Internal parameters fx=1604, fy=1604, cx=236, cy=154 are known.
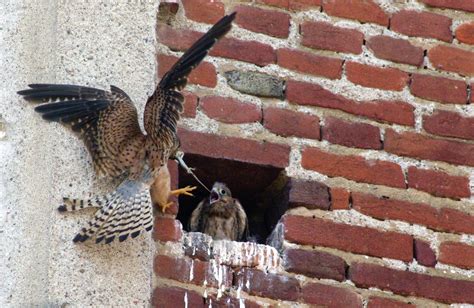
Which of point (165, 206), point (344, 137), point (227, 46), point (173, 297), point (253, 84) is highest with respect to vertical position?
point (227, 46)

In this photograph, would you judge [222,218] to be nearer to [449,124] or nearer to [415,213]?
[415,213]

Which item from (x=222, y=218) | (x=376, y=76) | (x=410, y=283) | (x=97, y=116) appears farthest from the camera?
(x=222, y=218)

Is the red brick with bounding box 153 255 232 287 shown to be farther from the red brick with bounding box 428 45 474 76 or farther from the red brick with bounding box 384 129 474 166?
the red brick with bounding box 428 45 474 76

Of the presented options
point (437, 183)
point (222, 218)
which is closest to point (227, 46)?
point (222, 218)

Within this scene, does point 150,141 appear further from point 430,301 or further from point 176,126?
point 430,301

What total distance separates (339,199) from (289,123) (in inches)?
11.3

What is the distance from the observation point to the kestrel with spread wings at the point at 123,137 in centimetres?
445

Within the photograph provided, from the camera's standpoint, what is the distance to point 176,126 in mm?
4684

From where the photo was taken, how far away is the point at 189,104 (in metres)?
4.86

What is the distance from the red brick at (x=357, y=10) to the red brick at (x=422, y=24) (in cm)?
5

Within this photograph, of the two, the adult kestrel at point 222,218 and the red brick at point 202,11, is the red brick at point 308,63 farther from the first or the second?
the adult kestrel at point 222,218

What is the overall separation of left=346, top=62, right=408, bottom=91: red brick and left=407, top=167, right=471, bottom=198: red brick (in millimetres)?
293

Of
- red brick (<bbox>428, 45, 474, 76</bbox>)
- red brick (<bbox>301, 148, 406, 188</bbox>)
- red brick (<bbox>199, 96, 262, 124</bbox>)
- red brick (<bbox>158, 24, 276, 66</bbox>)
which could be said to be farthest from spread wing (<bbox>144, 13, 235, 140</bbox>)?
red brick (<bbox>428, 45, 474, 76</bbox>)

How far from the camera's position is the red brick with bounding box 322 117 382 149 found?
16.2ft
